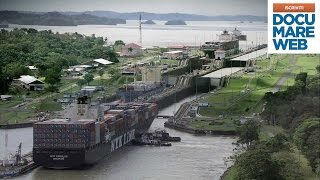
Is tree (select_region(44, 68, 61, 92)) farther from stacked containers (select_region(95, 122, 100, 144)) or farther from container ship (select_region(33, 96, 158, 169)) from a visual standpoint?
stacked containers (select_region(95, 122, 100, 144))

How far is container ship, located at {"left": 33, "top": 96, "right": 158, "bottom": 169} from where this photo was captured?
5.87 metres

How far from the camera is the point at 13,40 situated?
540 inches

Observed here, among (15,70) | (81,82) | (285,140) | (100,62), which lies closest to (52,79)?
(81,82)

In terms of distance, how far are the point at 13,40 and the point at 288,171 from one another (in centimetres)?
959

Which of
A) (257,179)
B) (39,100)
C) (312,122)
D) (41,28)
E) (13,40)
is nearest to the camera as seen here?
(257,179)

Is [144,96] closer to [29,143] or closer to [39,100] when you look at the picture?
[39,100]

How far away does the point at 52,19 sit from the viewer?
1605 centimetres

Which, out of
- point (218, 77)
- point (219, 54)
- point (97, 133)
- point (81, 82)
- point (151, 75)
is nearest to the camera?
point (97, 133)

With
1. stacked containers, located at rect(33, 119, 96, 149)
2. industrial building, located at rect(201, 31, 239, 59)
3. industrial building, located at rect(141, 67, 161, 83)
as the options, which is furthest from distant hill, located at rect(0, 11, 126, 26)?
stacked containers, located at rect(33, 119, 96, 149)

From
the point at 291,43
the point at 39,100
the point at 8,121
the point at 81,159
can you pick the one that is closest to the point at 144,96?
the point at 39,100

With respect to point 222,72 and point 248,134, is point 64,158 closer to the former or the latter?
point 248,134

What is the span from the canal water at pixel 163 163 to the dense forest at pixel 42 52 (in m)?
3.05

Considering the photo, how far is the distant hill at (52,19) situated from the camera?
1418 cm

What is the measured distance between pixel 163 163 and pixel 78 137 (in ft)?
2.13
